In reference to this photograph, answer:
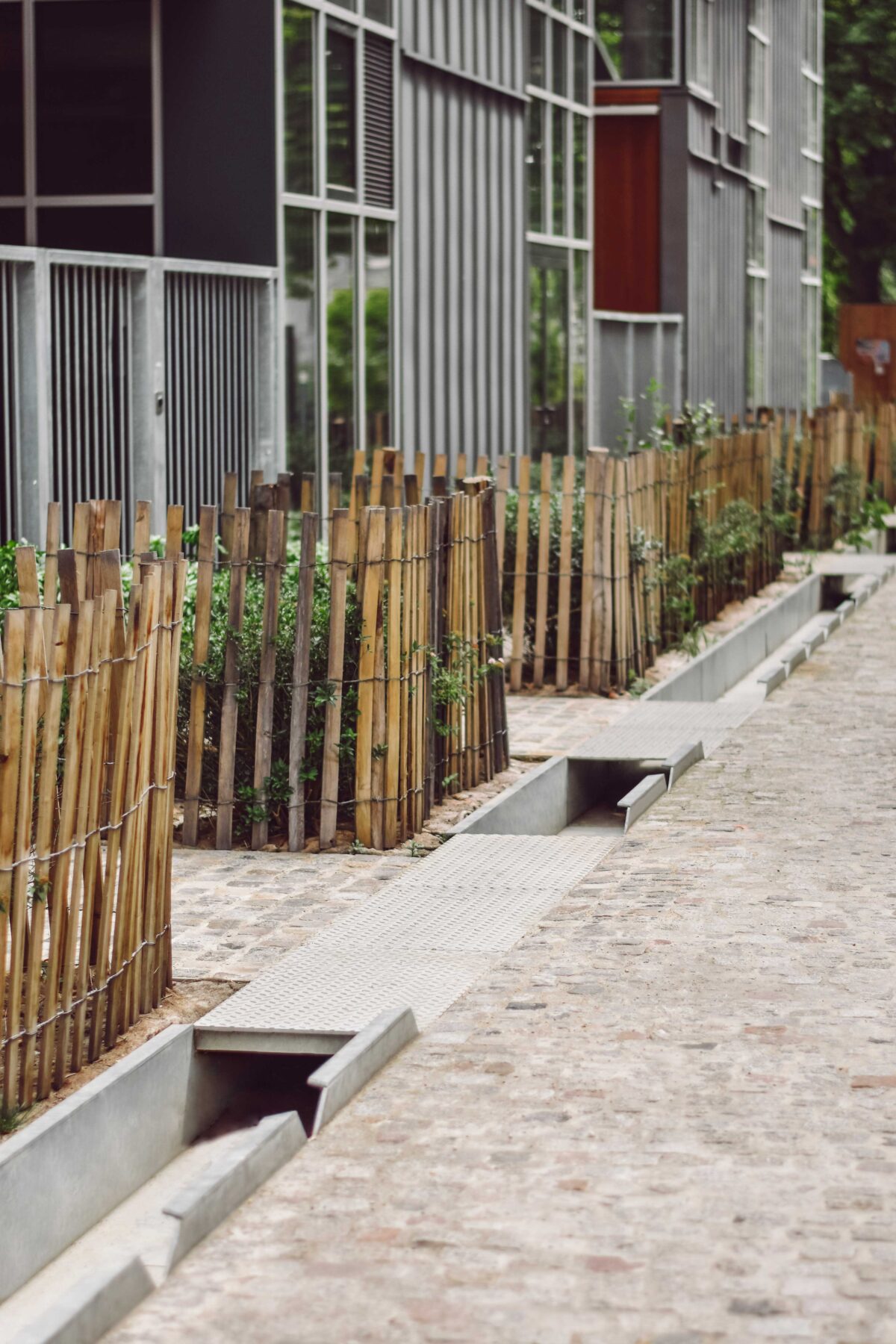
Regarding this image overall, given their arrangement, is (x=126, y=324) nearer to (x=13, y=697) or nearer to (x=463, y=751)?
(x=463, y=751)

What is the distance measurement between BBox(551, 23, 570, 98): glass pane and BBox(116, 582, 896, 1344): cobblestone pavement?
15.0 meters

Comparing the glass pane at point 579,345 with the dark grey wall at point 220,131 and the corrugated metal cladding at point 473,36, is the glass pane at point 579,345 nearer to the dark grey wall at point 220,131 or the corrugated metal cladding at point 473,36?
the corrugated metal cladding at point 473,36

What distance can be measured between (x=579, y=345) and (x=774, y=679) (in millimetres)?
9880

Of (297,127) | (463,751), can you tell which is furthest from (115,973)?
(297,127)

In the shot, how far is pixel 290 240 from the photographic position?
1440 cm

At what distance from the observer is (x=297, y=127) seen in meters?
14.4

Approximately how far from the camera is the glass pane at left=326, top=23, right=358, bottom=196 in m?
15.1

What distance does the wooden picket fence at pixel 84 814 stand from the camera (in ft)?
16.4

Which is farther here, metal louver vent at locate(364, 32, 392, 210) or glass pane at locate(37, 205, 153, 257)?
metal louver vent at locate(364, 32, 392, 210)

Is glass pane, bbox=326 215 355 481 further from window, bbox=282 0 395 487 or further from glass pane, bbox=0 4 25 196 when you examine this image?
glass pane, bbox=0 4 25 196

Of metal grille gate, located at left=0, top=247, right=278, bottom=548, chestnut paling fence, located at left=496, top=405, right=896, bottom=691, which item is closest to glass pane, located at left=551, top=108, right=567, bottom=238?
chestnut paling fence, located at left=496, top=405, right=896, bottom=691

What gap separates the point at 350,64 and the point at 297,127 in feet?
4.07

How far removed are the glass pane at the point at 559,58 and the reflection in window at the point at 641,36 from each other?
160 inches

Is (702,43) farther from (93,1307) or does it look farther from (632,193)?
(93,1307)
